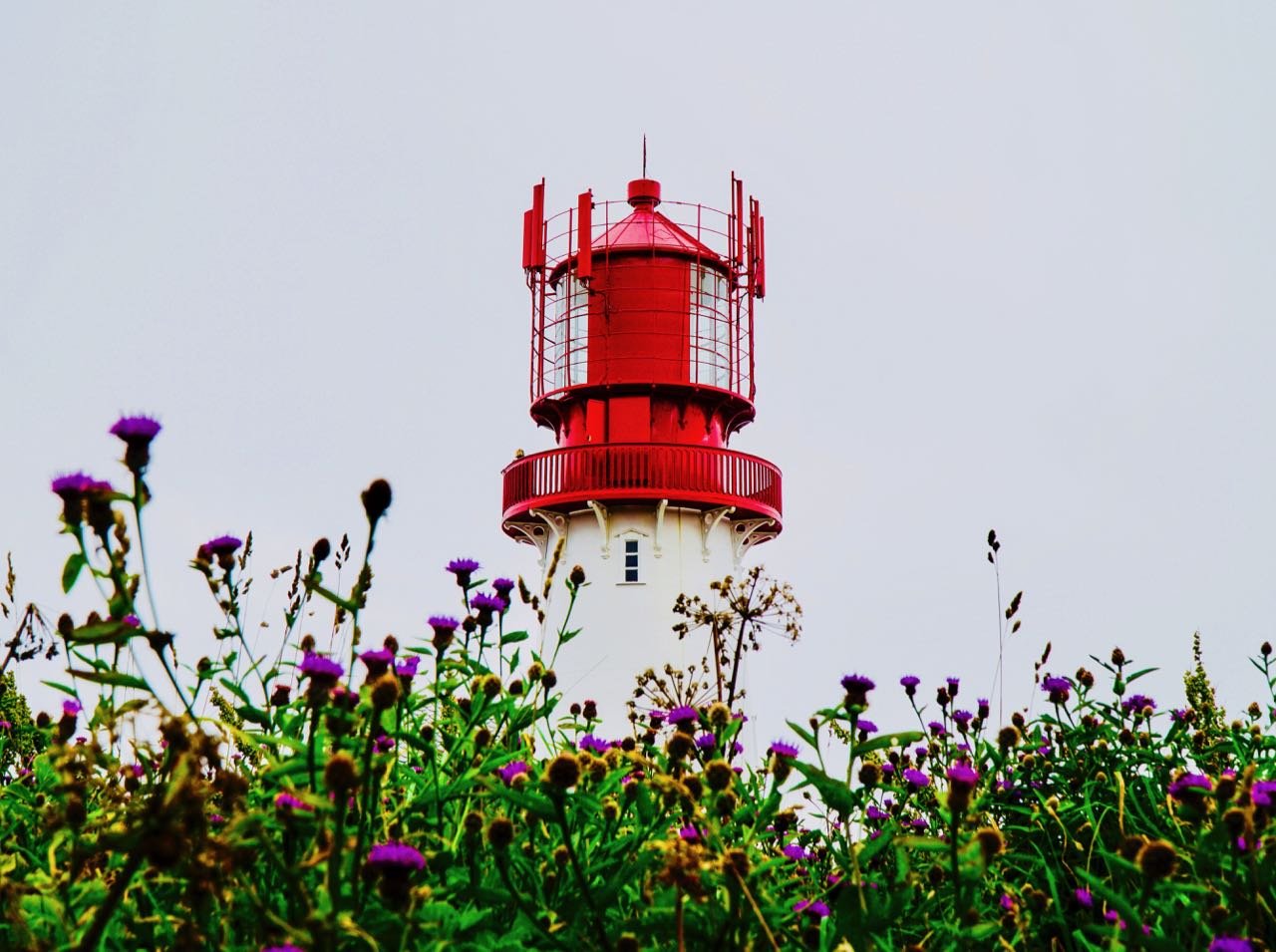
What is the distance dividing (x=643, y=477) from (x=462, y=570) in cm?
1434

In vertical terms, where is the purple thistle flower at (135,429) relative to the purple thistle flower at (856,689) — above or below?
above

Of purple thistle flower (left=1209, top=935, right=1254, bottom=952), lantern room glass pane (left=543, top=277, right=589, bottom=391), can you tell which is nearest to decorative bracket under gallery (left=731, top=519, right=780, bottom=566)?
lantern room glass pane (left=543, top=277, right=589, bottom=391)

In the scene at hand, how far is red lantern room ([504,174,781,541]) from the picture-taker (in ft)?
60.5

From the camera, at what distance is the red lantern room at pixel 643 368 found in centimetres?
1844

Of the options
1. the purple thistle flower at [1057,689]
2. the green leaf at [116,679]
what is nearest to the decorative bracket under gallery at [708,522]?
the purple thistle flower at [1057,689]

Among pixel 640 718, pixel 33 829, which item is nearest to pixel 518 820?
pixel 33 829

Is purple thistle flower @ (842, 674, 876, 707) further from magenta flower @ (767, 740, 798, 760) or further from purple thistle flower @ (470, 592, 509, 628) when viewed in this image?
purple thistle flower @ (470, 592, 509, 628)

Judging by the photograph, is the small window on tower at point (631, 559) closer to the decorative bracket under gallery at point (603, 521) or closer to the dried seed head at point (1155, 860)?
the decorative bracket under gallery at point (603, 521)

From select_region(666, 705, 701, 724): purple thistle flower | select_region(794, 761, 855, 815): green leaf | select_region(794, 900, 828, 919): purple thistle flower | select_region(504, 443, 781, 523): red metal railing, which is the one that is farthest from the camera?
select_region(504, 443, 781, 523): red metal railing

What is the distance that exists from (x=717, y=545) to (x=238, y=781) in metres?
17.3

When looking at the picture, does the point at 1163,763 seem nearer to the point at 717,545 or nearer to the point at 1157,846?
the point at 1157,846

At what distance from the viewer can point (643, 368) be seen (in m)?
18.7

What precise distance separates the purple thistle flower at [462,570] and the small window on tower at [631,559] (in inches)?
573

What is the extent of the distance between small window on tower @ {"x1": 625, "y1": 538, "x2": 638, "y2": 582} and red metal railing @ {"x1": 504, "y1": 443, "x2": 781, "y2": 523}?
806 millimetres
